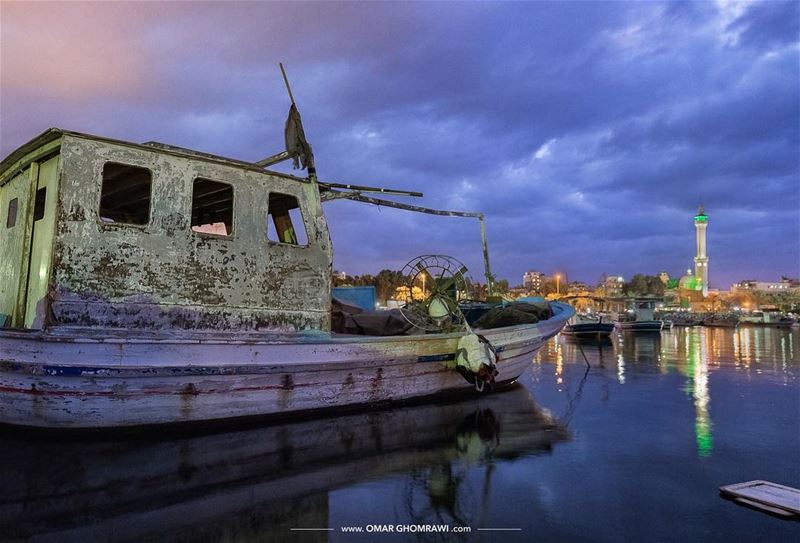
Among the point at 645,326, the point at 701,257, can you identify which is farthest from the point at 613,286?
the point at 645,326

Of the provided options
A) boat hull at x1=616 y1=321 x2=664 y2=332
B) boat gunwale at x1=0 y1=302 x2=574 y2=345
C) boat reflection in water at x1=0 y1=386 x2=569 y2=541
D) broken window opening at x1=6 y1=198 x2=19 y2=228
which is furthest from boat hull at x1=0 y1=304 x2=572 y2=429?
boat hull at x1=616 y1=321 x2=664 y2=332

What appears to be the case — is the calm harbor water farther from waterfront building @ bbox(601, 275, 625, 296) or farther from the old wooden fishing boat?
waterfront building @ bbox(601, 275, 625, 296)

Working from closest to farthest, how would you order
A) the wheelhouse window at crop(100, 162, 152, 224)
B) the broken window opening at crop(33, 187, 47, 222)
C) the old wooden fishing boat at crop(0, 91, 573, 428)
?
the old wooden fishing boat at crop(0, 91, 573, 428) < the wheelhouse window at crop(100, 162, 152, 224) < the broken window opening at crop(33, 187, 47, 222)

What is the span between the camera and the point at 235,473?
5160 millimetres

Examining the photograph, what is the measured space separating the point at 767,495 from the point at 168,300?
6846mm

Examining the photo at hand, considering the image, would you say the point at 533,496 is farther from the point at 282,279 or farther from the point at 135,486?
the point at 282,279

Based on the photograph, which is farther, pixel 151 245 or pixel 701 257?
pixel 701 257

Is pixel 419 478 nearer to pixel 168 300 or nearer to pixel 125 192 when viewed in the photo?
pixel 168 300

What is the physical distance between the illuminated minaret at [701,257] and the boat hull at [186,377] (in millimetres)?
171579

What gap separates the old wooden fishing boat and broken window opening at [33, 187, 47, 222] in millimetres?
23

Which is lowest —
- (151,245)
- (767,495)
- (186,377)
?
(767,495)

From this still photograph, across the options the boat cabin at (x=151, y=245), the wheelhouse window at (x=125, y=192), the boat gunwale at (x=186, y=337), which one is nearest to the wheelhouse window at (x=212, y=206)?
the boat cabin at (x=151, y=245)

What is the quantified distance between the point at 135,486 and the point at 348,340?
3.10 metres

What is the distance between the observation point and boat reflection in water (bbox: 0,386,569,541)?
4.02 m
